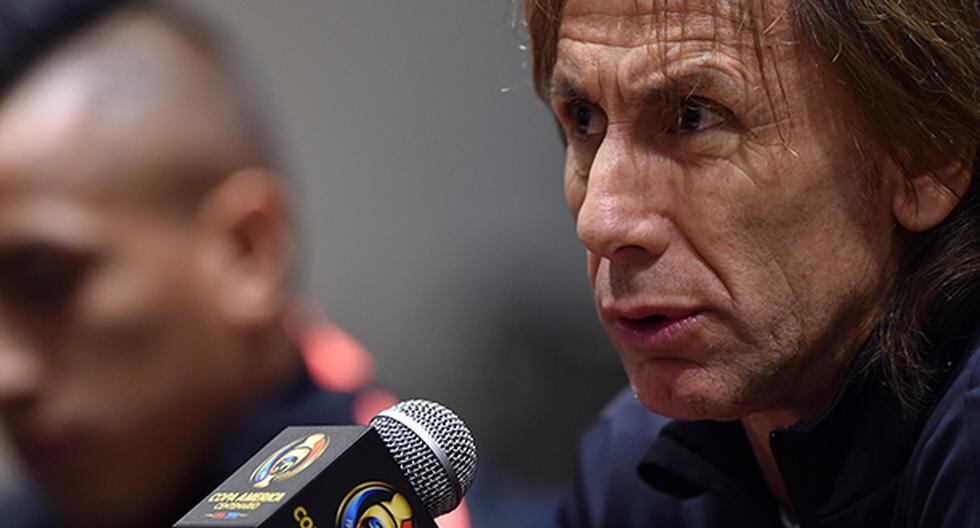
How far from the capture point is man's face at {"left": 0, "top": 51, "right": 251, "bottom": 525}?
2553 mm

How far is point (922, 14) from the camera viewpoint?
1353 millimetres

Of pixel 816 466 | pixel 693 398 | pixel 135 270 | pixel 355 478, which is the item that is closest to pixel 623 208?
pixel 693 398

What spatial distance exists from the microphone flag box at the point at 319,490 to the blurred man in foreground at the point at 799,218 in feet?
1.25

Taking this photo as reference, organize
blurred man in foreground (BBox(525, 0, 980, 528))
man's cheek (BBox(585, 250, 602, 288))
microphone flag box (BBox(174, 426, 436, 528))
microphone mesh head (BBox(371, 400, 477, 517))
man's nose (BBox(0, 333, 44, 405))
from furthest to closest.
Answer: man's nose (BBox(0, 333, 44, 405))
man's cheek (BBox(585, 250, 602, 288))
blurred man in foreground (BBox(525, 0, 980, 528))
microphone mesh head (BBox(371, 400, 477, 517))
microphone flag box (BBox(174, 426, 436, 528))

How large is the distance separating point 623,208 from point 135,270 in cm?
141

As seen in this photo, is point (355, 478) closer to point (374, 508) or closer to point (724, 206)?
point (374, 508)

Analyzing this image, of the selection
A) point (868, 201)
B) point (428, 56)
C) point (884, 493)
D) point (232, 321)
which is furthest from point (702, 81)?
point (428, 56)

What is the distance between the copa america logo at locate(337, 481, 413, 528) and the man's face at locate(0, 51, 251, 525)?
5.09ft

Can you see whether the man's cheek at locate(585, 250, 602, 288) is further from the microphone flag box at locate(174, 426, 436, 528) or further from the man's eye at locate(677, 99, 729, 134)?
the microphone flag box at locate(174, 426, 436, 528)

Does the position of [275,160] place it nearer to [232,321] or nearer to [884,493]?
[232,321]

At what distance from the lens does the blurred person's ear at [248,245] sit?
2.70 m

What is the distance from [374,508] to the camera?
1103 mm

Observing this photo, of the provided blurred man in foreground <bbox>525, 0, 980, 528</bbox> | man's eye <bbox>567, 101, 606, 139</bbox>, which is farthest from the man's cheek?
man's eye <bbox>567, 101, 606, 139</bbox>

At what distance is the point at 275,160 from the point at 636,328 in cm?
158
